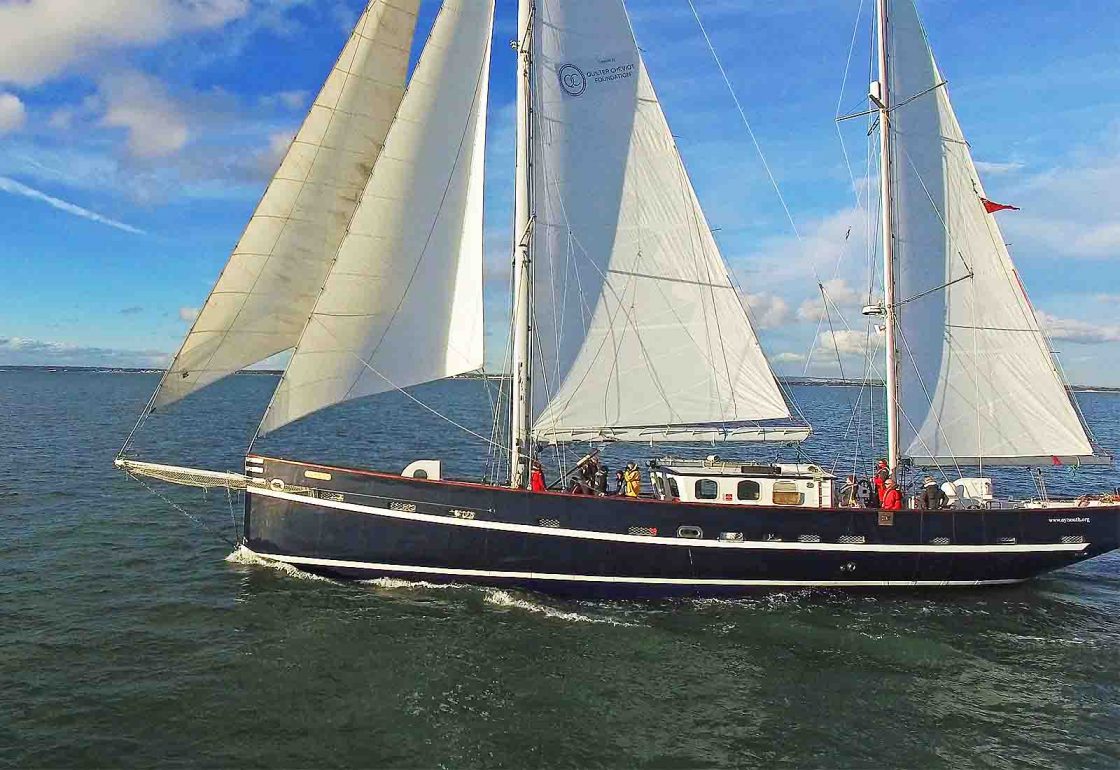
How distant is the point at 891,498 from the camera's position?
61.1 ft

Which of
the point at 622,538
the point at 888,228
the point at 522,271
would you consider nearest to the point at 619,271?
the point at 522,271

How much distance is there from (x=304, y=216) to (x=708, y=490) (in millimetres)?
12210

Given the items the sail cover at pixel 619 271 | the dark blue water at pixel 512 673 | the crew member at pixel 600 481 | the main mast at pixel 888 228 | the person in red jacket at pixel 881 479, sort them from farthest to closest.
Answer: the main mast at pixel 888 228 < the person in red jacket at pixel 881 479 < the sail cover at pixel 619 271 < the crew member at pixel 600 481 < the dark blue water at pixel 512 673

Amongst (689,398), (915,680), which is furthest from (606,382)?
(915,680)

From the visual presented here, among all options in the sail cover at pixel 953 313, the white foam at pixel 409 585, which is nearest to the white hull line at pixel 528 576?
the white foam at pixel 409 585

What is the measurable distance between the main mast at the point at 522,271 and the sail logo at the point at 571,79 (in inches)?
36.5

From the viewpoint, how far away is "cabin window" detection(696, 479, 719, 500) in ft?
59.8

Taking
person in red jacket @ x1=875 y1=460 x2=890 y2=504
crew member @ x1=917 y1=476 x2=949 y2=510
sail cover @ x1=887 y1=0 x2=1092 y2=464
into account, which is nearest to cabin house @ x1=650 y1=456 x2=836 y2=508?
person in red jacket @ x1=875 y1=460 x2=890 y2=504

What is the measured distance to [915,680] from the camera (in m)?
14.6

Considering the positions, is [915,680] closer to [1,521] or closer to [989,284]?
[989,284]

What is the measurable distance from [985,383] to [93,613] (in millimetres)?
23736

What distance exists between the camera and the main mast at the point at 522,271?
60.6 ft

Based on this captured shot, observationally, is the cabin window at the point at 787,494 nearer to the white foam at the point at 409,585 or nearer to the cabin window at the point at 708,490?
the cabin window at the point at 708,490

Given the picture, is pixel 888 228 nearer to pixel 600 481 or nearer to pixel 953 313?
pixel 953 313
